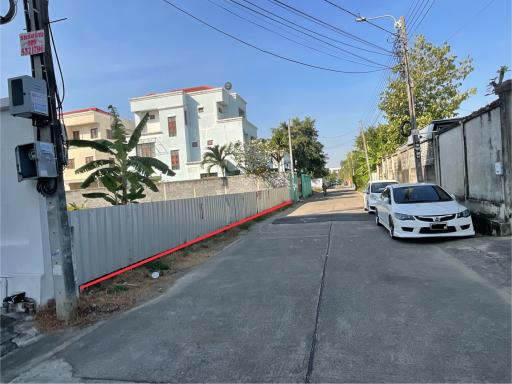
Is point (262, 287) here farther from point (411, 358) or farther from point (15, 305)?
point (15, 305)

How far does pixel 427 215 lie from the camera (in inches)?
372

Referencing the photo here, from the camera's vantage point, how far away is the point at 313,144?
154ft

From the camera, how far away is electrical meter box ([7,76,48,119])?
4.80 meters

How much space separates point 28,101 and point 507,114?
31.0ft

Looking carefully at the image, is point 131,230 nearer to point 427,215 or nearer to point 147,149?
point 427,215

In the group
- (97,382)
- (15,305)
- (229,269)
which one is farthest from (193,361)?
(229,269)

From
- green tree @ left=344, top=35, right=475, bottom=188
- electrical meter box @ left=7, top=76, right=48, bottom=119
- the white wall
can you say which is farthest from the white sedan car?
green tree @ left=344, top=35, right=475, bottom=188

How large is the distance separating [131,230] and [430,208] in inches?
286

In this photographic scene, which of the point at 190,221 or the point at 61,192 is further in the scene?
the point at 190,221

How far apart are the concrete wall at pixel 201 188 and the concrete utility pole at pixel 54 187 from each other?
2951 centimetres

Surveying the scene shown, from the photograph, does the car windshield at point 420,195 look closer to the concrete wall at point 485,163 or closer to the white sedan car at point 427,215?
the white sedan car at point 427,215

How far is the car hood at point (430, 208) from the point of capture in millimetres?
9531

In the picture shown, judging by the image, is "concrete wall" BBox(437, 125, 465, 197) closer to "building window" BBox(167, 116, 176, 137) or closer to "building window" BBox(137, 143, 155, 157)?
"building window" BBox(167, 116, 176, 137)

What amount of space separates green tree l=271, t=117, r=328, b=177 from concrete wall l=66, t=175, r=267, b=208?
11.0 m
